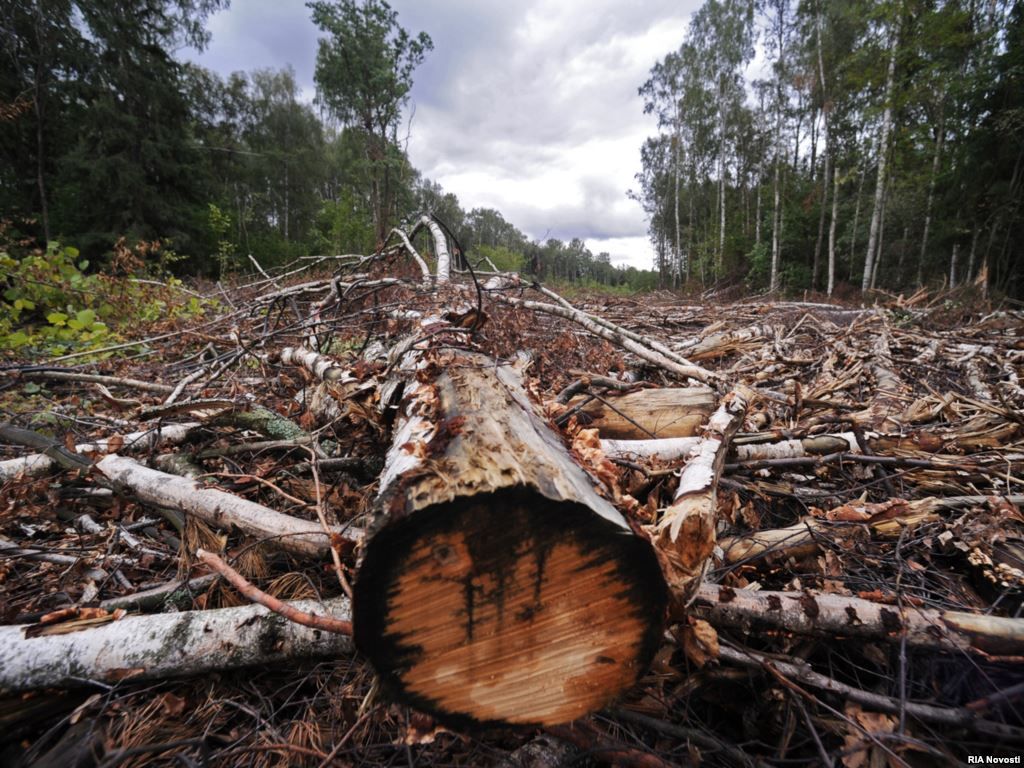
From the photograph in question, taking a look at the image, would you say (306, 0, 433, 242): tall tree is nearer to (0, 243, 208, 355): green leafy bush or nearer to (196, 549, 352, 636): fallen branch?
(0, 243, 208, 355): green leafy bush

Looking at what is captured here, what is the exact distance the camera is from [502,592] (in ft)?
2.57

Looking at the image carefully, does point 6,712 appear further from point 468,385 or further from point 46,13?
point 46,13

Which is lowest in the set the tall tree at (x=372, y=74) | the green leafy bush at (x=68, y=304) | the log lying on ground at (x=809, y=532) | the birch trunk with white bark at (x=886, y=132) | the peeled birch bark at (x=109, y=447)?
the log lying on ground at (x=809, y=532)

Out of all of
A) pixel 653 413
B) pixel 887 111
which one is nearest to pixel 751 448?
pixel 653 413

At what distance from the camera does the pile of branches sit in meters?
0.99

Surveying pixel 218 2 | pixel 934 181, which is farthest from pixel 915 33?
pixel 218 2

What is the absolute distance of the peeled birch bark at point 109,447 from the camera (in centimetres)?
190

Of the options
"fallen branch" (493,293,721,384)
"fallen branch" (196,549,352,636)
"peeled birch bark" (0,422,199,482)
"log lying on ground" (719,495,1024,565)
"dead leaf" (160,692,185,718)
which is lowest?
"dead leaf" (160,692,185,718)

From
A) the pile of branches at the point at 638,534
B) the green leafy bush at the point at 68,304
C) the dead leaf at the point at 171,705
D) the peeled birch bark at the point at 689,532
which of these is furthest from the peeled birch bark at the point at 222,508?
the green leafy bush at the point at 68,304

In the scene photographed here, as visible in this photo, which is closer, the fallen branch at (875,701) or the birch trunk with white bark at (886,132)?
the fallen branch at (875,701)

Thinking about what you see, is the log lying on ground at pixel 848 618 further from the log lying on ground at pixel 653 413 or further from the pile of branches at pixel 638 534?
the log lying on ground at pixel 653 413

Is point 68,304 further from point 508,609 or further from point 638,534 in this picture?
point 638,534

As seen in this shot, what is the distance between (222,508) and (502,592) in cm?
126

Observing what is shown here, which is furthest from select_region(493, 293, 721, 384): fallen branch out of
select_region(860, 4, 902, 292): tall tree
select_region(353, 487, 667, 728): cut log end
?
select_region(860, 4, 902, 292): tall tree
